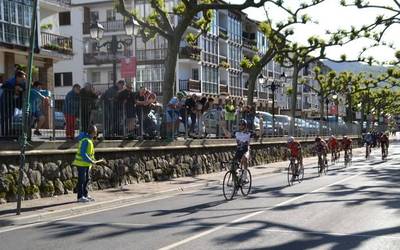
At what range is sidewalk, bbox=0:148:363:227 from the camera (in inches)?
442

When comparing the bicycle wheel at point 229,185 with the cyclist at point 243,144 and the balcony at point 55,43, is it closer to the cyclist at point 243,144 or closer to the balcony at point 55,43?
the cyclist at point 243,144

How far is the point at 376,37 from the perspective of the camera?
40.9 meters

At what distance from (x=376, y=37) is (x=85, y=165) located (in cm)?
3205

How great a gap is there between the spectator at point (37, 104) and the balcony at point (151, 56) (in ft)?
131

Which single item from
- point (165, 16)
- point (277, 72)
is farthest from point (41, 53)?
point (277, 72)

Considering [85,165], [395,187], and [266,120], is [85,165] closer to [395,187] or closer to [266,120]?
[395,187]

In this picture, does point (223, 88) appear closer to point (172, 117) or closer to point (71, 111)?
point (172, 117)

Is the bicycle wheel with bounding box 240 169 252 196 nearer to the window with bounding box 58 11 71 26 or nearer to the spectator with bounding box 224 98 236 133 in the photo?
the spectator with bounding box 224 98 236 133

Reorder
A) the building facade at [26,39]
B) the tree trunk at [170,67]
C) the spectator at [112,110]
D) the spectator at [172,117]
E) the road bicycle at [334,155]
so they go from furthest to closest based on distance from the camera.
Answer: the building facade at [26,39], the road bicycle at [334,155], the tree trunk at [170,67], the spectator at [172,117], the spectator at [112,110]

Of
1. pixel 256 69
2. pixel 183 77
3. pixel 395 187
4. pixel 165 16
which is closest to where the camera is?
pixel 395 187

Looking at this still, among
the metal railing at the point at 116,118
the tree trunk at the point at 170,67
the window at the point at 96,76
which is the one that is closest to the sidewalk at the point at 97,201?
the metal railing at the point at 116,118

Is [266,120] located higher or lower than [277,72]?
lower

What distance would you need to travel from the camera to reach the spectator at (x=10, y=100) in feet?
44.2

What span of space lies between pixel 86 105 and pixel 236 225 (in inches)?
281
